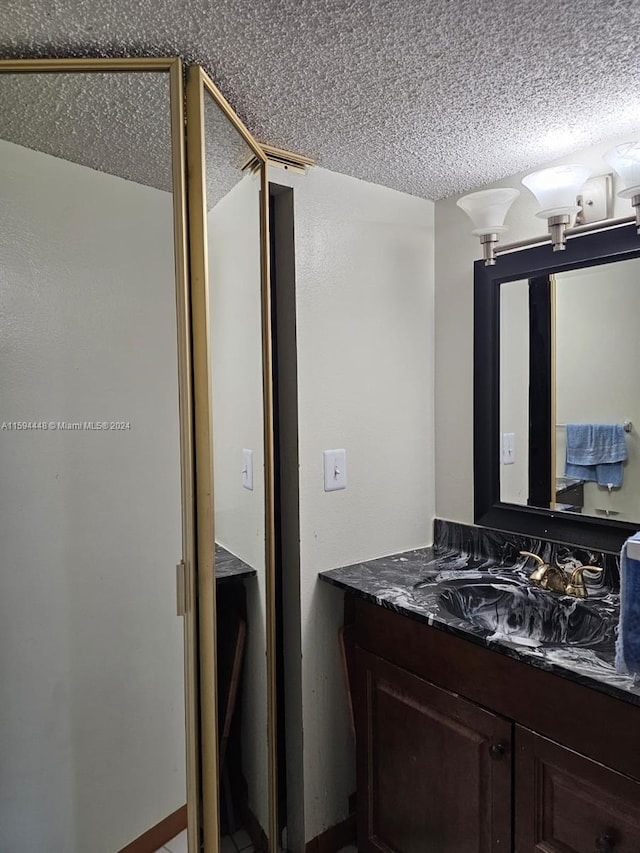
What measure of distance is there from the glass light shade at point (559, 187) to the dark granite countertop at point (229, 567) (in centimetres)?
121

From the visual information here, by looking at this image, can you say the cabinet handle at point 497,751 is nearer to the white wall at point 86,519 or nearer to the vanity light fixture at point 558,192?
the white wall at point 86,519

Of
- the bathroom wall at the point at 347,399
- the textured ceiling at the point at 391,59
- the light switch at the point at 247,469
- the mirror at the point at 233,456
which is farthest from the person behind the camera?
the bathroom wall at the point at 347,399

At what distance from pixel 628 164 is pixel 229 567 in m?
1.37

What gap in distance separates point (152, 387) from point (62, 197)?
1.69 feet

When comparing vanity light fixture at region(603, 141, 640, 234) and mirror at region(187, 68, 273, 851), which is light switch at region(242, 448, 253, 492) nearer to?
mirror at region(187, 68, 273, 851)

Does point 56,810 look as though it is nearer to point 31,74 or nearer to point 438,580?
point 438,580

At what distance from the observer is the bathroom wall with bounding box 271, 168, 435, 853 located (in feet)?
5.69

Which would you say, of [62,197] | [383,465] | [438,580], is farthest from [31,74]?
[438,580]

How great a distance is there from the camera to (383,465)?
1.92 m

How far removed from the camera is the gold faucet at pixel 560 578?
154 cm

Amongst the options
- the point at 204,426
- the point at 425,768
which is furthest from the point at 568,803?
the point at 204,426

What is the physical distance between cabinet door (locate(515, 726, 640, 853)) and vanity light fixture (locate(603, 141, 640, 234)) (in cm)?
125

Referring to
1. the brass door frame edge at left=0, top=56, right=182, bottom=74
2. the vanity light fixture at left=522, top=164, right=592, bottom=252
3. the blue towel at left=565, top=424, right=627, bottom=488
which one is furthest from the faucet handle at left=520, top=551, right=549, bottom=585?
the brass door frame edge at left=0, top=56, right=182, bottom=74

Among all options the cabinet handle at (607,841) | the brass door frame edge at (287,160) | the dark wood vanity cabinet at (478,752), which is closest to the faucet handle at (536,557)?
the dark wood vanity cabinet at (478,752)
